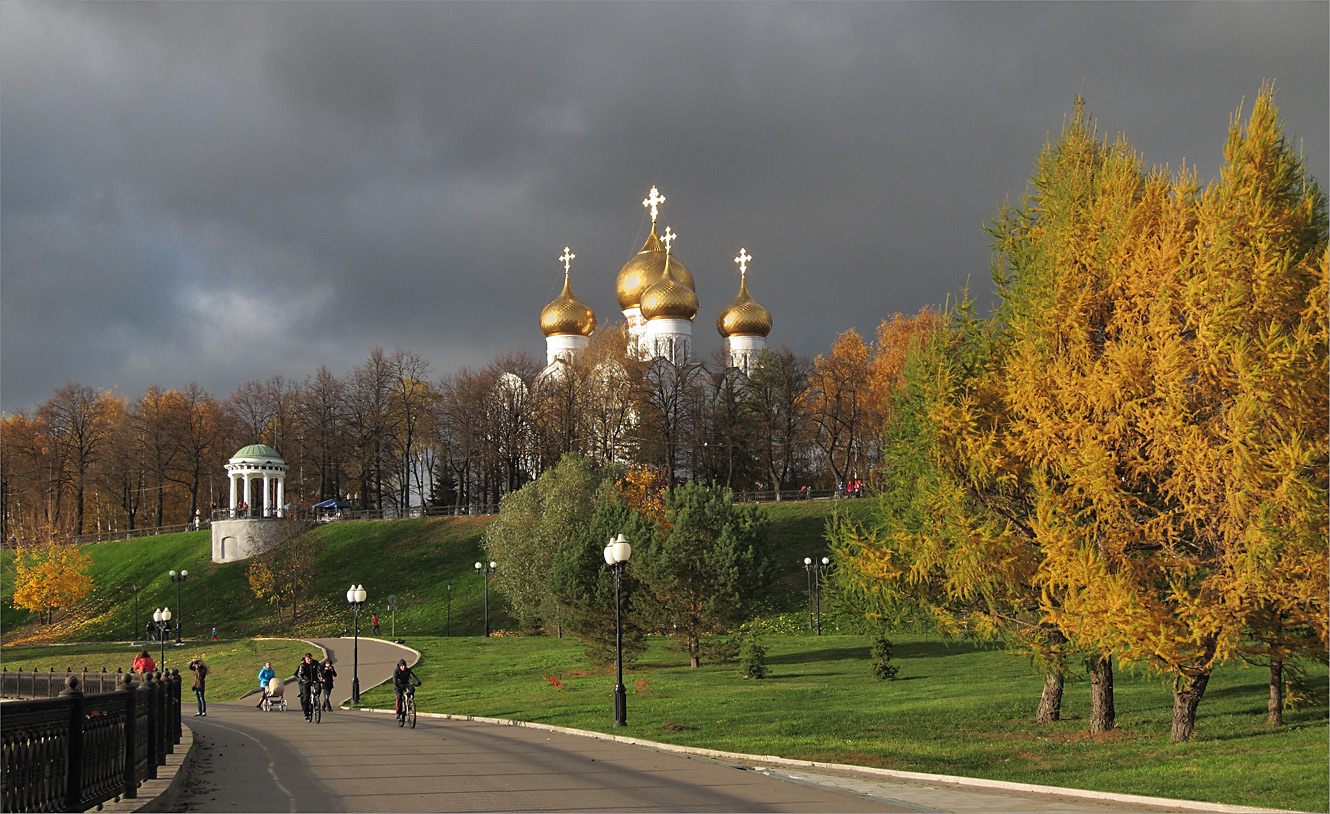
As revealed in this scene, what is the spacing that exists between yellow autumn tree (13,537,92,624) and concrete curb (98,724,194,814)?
44.5 m

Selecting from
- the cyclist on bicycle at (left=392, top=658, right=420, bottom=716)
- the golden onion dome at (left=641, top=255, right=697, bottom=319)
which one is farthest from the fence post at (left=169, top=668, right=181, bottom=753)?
the golden onion dome at (left=641, top=255, right=697, bottom=319)

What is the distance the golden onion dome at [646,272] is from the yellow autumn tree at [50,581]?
127 ft

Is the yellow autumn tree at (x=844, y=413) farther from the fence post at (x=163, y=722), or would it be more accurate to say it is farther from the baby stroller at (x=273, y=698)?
the fence post at (x=163, y=722)

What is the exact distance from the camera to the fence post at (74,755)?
8031mm

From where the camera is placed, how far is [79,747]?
8148 mm

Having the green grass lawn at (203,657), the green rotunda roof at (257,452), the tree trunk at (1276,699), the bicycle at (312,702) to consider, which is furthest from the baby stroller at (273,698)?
the green rotunda roof at (257,452)

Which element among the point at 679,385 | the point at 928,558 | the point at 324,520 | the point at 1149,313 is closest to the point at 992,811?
the point at 928,558

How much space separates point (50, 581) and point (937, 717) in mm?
48276

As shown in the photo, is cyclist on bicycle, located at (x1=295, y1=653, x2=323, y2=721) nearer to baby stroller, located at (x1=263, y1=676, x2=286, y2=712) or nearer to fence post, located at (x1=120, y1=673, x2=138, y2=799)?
baby stroller, located at (x1=263, y1=676, x2=286, y2=712)

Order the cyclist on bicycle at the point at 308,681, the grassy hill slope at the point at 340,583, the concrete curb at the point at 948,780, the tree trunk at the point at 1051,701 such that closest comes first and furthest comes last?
the concrete curb at the point at 948,780, the tree trunk at the point at 1051,701, the cyclist on bicycle at the point at 308,681, the grassy hill slope at the point at 340,583

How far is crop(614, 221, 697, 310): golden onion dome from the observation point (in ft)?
243

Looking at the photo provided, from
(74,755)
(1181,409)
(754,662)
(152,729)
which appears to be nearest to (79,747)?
(74,755)

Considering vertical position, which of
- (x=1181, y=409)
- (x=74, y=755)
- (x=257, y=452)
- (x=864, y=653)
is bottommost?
(x=864, y=653)

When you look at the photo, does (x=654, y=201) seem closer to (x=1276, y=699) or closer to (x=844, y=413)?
(x=844, y=413)
